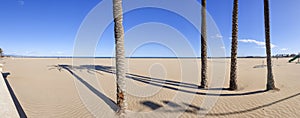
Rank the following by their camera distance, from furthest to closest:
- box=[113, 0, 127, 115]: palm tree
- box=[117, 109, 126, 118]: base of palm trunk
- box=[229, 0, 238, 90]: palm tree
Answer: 1. box=[229, 0, 238, 90]: palm tree
2. box=[117, 109, 126, 118]: base of palm trunk
3. box=[113, 0, 127, 115]: palm tree

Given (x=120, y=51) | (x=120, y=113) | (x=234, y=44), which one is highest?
(x=234, y=44)

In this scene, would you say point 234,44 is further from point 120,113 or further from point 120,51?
point 120,113

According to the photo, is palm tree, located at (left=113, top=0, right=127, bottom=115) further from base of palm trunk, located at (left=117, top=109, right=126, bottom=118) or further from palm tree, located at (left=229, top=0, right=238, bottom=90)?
palm tree, located at (left=229, top=0, right=238, bottom=90)

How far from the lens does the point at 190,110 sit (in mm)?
6363

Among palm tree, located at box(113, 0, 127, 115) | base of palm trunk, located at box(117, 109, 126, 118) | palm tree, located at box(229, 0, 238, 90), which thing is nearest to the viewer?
palm tree, located at box(113, 0, 127, 115)

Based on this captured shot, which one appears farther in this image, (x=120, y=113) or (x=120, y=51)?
(x=120, y=113)

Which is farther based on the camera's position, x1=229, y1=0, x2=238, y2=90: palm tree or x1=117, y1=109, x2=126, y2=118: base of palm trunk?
x1=229, y1=0, x2=238, y2=90: palm tree

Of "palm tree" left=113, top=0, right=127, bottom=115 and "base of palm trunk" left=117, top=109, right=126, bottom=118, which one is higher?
"palm tree" left=113, top=0, right=127, bottom=115

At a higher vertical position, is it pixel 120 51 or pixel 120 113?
pixel 120 51

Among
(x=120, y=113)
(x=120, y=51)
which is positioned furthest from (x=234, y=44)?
(x=120, y=113)

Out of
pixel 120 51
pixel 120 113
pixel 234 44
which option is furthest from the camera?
pixel 234 44

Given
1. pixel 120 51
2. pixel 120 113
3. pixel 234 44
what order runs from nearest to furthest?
pixel 120 51, pixel 120 113, pixel 234 44

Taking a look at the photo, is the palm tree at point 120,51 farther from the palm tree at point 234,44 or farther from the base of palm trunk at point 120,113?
the palm tree at point 234,44

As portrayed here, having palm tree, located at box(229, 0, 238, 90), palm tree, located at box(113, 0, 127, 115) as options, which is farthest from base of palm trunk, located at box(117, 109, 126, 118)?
palm tree, located at box(229, 0, 238, 90)
